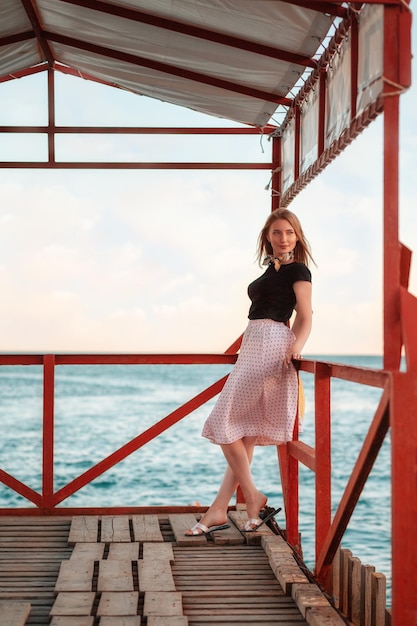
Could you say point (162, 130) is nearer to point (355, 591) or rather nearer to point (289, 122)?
point (289, 122)

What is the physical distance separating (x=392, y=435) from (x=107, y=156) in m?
33.2

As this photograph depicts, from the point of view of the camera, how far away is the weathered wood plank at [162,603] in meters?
3.63

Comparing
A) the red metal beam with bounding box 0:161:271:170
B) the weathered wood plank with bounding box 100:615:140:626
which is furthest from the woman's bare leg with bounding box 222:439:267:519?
the red metal beam with bounding box 0:161:271:170

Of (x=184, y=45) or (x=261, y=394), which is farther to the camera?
(x=184, y=45)

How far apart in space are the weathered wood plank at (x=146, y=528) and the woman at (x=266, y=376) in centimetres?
20

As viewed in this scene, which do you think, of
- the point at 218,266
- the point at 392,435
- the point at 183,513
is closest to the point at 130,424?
the point at 218,266

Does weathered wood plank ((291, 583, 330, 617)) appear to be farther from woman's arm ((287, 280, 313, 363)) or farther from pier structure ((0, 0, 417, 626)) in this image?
woman's arm ((287, 280, 313, 363))

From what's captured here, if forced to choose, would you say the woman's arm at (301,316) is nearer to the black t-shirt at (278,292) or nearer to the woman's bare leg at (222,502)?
the black t-shirt at (278,292)

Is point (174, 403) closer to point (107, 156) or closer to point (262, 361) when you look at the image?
point (107, 156)

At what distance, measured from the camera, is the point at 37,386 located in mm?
48000

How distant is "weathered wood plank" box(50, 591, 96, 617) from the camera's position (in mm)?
3613

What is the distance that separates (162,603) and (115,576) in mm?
459

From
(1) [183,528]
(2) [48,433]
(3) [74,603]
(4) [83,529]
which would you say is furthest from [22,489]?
(3) [74,603]

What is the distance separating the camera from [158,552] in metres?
4.58
